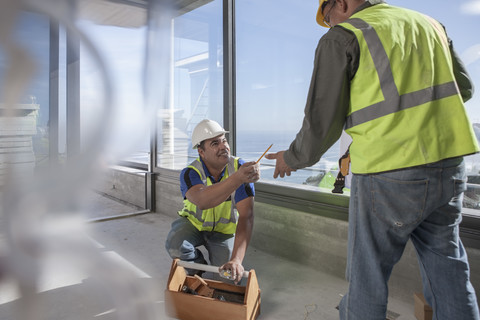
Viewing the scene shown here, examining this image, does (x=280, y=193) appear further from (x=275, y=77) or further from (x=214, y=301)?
(x=214, y=301)

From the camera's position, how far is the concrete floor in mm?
286

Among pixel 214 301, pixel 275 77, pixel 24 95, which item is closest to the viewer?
pixel 24 95

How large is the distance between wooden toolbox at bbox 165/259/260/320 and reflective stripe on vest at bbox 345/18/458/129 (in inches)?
39.0

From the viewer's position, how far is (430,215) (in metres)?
1.10

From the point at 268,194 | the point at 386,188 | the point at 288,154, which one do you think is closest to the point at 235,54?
the point at 268,194

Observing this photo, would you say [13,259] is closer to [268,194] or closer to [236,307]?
[236,307]

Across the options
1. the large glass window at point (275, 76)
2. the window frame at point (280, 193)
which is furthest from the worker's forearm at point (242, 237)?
the large glass window at point (275, 76)

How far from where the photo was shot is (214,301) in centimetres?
159

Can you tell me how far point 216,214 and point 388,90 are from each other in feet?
4.57

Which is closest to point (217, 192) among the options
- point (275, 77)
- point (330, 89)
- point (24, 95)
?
point (330, 89)

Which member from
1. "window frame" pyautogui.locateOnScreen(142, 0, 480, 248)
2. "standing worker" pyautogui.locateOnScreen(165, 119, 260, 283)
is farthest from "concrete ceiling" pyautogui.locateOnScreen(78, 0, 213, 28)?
"standing worker" pyautogui.locateOnScreen(165, 119, 260, 283)

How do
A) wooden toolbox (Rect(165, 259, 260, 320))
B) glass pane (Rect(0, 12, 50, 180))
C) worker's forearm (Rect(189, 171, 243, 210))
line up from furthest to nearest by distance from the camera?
worker's forearm (Rect(189, 171, 243, 210)), wooden toolbox (Rect(165, 259, 260, 320)), glass pane (Rect(0, 12, 50, 180))

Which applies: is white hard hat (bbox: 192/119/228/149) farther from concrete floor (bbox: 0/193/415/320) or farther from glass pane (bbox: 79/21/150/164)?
glass pane (bbox: 79/21/150/164)

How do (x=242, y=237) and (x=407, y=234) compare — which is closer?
(x=407, y=234)
